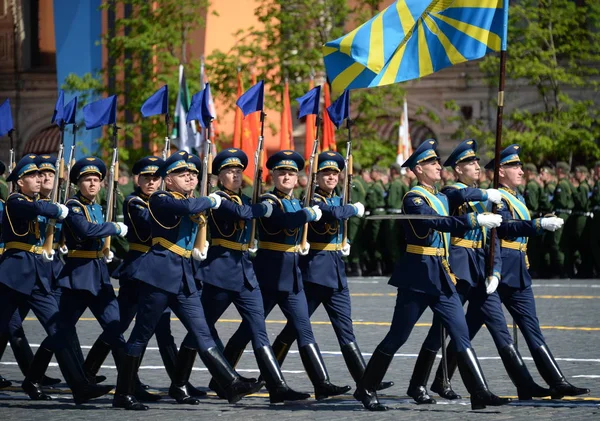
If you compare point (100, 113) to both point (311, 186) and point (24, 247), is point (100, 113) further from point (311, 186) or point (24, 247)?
point (311, 186)

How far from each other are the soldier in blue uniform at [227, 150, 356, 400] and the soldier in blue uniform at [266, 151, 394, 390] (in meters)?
0.13

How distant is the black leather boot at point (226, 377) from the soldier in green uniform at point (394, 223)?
12.1 meters

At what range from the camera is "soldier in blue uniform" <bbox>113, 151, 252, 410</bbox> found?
10.1 metres

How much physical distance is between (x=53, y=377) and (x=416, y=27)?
4140mm

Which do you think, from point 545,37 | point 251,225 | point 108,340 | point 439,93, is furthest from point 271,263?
point 439,93

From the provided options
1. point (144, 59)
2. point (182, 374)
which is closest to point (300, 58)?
point (144, 59)

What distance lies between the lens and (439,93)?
34.1 m

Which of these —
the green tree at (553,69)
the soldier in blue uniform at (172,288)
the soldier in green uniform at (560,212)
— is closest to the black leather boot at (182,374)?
the soldier in blue uniform at (172,288)

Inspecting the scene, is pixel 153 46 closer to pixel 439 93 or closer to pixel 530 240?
pixel 439 93

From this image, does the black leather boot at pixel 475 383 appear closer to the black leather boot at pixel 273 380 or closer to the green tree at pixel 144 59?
the black leather boot at pixel 273 380

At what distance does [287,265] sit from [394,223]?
11660 millimetres

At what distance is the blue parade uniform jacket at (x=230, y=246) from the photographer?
1041 cm

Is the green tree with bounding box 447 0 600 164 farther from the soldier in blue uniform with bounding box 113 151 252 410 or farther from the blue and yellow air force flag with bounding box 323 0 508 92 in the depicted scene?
the soldier in blue uniform with bounding box 113 151 252 410

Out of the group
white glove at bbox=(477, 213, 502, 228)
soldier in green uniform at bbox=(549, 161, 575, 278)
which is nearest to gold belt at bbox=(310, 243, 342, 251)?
white glove at bbox=(477, 213, 502, 228)
